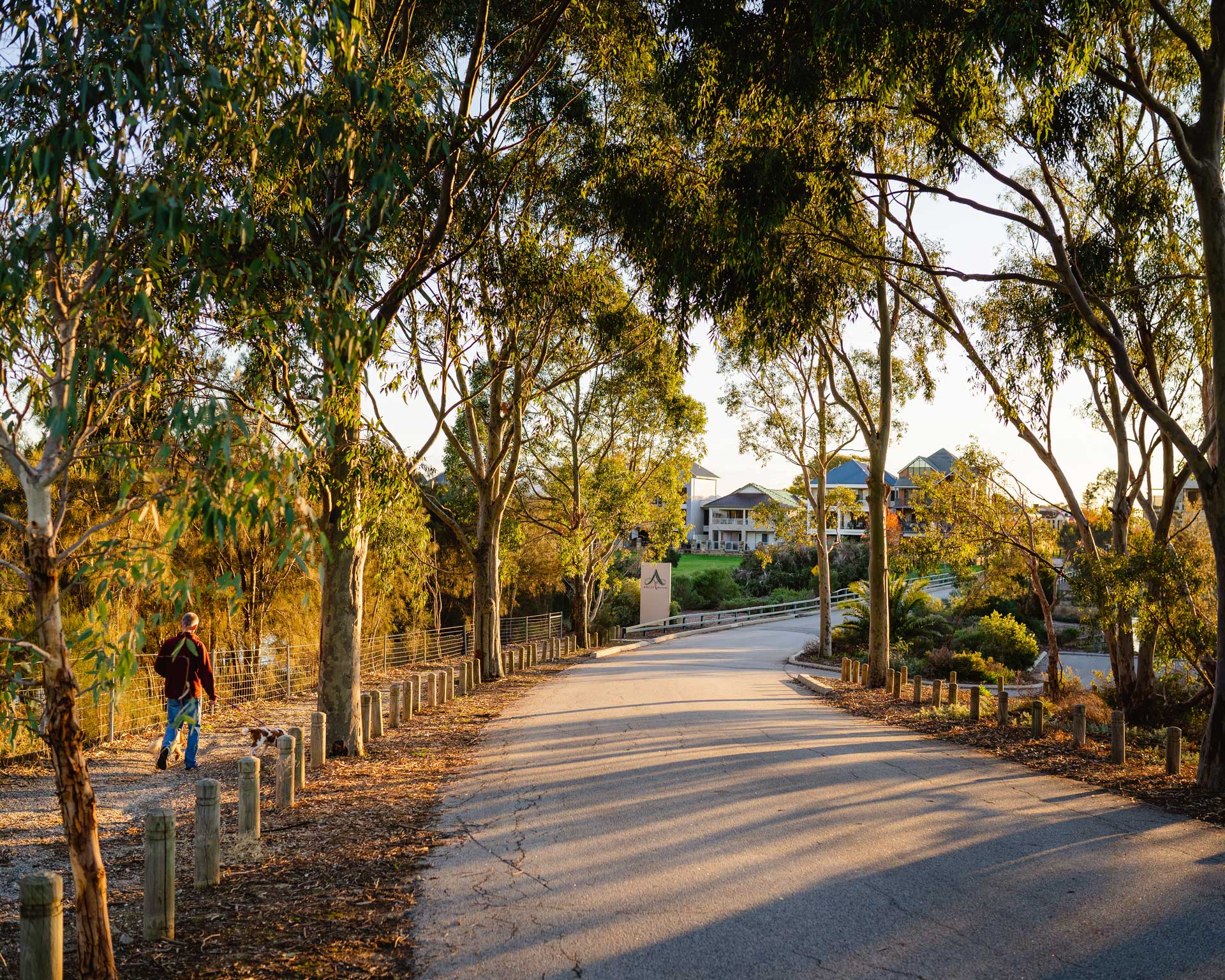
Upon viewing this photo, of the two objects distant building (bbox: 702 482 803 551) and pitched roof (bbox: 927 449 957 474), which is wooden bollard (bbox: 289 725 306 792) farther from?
distant building (bbox: 702 482 803 551)

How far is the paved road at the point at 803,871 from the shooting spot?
16.5 ft

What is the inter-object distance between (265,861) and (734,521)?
8327 cm

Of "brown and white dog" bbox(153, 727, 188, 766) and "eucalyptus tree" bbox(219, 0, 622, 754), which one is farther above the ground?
"eucalyptus tree" bbox(219, 0, 622, 754)

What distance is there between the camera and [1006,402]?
15.1 m

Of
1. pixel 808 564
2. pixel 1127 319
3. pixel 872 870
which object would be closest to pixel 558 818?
pixel 872 870

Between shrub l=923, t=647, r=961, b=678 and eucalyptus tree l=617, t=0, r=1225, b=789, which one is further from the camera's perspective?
shrub l=923, t=647, r=961, b=678

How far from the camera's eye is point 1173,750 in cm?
1012

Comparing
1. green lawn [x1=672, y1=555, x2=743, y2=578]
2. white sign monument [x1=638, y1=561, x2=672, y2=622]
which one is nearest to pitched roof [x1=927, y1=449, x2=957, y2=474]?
green lawn [x1=672, y1=555, x2=743, y2=578]

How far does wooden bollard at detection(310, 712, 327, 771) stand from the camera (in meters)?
10.1

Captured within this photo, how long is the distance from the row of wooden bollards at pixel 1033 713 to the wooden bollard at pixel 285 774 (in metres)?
9.18

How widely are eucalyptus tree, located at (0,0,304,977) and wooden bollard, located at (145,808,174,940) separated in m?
0.40

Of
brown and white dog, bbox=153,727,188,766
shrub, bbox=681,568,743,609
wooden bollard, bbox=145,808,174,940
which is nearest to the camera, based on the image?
wooden bollard, bbox=145,808,174,940

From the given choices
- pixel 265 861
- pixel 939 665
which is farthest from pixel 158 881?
pixel 939 665

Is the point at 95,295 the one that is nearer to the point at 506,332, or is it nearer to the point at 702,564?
the point at 506,332
